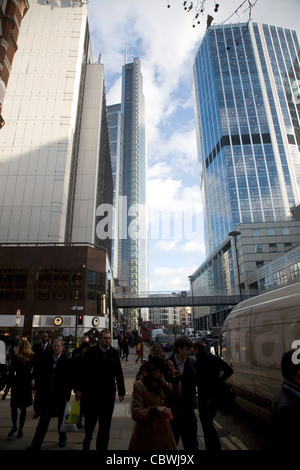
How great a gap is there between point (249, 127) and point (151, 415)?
13941cm

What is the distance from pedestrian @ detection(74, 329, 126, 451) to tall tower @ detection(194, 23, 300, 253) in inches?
4239

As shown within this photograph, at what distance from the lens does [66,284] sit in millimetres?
32469

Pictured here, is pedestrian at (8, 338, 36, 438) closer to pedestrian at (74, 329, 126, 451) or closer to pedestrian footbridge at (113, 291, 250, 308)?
pedestrian at (74, 329, 126, 451)

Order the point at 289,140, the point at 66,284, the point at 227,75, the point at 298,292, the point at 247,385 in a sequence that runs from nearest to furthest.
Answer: the point at 298,292 < the point at 247,385 < the point at 66,284 < the point at 289,140 < the point at 227,75

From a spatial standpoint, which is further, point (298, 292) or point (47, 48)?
point (47, 48)

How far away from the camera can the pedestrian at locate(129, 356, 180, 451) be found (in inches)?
116

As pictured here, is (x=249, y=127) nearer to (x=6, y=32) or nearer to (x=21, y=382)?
(x=6, y=32)

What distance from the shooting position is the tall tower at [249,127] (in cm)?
11125

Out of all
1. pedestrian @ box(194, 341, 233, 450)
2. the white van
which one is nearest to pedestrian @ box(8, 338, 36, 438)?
pedestrian @ box(194, 341, 233, 450)

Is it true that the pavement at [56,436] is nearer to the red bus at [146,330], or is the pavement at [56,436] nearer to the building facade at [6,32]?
the building facade at [6,32]

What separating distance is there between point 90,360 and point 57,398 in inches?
52.5
